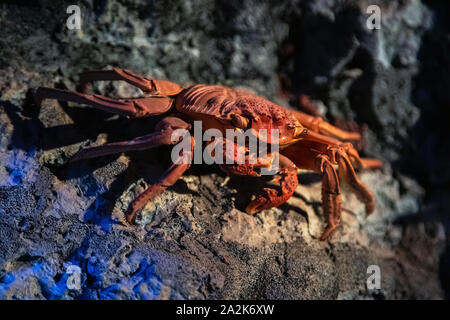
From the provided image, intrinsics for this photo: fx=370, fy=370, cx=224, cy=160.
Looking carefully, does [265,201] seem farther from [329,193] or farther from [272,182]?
[329,193]

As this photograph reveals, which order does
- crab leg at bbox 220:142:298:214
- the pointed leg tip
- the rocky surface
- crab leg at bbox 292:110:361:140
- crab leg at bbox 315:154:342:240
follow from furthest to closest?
crab leg at bbox 292:110:361:140
the pointed leg tip
crab leg at bbox 315:154:342:240
crab leg at bbox 220:142:298:214
the rocky surface

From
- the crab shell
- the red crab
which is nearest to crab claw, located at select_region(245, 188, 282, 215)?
the red crab

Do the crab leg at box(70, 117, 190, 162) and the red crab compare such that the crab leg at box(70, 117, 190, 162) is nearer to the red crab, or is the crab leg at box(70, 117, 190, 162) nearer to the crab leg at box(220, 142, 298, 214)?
the red crab

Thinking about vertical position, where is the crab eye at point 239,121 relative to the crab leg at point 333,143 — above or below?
above

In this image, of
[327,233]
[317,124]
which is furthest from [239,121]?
[327,233]

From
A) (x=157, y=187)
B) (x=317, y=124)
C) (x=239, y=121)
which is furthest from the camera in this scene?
(x=317, y=124)

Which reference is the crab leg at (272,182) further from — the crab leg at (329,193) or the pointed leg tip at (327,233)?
the pointed leg tip at (327,233)

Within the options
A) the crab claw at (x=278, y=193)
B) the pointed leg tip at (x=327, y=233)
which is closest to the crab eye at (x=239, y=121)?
the crab claw at (x=278, y=193)
